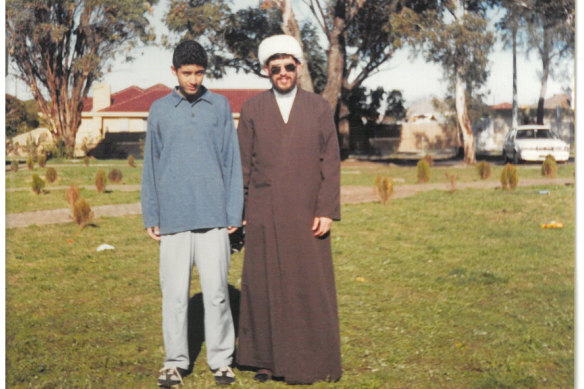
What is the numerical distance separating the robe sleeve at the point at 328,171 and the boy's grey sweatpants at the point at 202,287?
0.54m

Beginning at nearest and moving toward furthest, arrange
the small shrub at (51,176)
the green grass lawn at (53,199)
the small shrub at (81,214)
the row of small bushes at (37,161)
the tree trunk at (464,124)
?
the row of small bushes at (37,161) → the small shrub at (81,214) → the small shrub at (51,176) → the green grass lawn at (53,199) → the tree trunk at (464,124)

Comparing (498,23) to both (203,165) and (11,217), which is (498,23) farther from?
(203,165)

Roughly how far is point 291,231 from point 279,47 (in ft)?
3.09

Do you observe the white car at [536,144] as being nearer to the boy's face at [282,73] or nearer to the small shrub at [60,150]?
the small shrub at [60,150]

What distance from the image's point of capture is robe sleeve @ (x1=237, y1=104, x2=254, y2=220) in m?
3.73

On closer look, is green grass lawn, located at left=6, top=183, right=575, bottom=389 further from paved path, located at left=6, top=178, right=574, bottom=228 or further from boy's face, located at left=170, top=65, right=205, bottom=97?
boy's face, located at left=170, top=65, right=205, bottom=97

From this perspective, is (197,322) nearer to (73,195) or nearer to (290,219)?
(290,219)

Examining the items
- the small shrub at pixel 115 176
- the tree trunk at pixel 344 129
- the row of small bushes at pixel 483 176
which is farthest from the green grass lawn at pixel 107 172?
the tree trunk at pixel 344 129

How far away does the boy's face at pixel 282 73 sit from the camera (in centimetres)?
364

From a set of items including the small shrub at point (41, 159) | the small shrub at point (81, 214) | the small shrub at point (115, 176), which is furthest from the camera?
the small shrub at point (115, 176)

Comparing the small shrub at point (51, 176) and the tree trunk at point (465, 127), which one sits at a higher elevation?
the tree trunk at point (465, 127)

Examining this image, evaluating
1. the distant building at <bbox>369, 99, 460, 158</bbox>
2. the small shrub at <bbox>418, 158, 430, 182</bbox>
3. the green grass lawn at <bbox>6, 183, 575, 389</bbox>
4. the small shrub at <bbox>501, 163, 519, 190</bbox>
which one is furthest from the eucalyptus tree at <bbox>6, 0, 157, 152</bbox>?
the distant building at <bbox>369, 99, 460, 158</bbox>

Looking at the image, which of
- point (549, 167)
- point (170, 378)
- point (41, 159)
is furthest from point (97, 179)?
point (549, 167)

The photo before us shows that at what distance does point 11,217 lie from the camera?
411 inches
